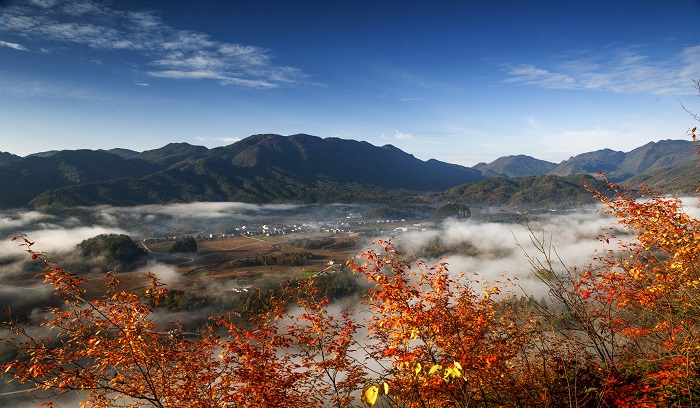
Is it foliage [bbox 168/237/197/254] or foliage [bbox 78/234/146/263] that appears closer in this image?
foliage [bbox 78/234/146/263]

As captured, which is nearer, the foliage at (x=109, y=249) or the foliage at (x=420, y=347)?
the foliage at (x=420, y=347)

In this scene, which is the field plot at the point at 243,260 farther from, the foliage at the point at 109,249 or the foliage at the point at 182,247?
the foliage at the point at 109,249

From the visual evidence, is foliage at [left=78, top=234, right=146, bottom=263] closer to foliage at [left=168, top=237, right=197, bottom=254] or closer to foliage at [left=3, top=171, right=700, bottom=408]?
foliage at [left=168, top=237, right=197, bottom=254]

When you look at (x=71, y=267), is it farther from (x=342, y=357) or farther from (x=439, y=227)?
(x=439, y=227)

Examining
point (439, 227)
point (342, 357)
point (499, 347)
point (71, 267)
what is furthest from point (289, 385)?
point (439, 227)

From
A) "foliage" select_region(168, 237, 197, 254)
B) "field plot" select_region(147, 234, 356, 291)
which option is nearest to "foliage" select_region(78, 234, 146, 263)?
"field plot" select_region(147, 234, 356, 291)

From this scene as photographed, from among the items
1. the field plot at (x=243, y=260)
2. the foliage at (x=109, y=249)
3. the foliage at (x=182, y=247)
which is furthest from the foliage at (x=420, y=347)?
the foliage at (x=182, y=247)

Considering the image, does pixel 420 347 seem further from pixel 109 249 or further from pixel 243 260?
pixel 109 249

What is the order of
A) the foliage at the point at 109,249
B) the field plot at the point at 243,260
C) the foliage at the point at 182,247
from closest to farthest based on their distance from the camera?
the field plot at the point at 243,260 < the foliage at the point at 109,249 < the foliage at the point at 182,247

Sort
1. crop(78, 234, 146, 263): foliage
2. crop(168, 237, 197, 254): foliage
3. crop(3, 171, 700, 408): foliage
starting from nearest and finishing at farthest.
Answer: crop(3, 171, 700, 408): foliage → crop(78, 234, 146, 263): foliage → crop(168, 237, 197, 254): foliage

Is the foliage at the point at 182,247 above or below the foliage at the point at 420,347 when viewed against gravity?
below

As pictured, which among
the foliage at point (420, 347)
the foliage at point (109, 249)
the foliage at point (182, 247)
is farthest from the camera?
the foliage at point (182, 247)
